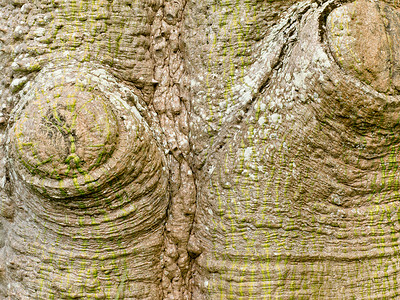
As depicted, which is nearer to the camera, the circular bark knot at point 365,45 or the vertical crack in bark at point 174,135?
the circular bark knot at point 365,45

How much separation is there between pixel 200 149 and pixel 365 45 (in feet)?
1.81

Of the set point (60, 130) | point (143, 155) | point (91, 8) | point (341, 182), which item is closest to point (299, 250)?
point (341, 182)

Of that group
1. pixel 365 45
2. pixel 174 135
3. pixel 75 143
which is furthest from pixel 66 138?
pixel 365 45

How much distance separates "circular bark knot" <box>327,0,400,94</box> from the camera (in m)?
1.08

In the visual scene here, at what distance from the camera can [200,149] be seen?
1305 millimetres

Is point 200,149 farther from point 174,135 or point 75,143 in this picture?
point 75,143

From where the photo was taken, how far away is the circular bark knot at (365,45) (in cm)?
108

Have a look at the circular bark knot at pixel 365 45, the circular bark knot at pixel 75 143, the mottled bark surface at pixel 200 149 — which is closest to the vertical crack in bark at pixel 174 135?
the mottled bark surface at pixel 200 149

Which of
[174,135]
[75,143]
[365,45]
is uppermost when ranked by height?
[365,45]

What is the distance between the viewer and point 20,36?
1308 millimetres

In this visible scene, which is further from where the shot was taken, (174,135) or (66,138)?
(174,135)

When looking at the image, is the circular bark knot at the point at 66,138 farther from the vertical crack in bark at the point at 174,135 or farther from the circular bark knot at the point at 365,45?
the circular bark knot at the point at 365,45

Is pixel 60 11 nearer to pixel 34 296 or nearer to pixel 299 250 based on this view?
pixel 34 296

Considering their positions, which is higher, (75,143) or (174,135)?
(174,135)
